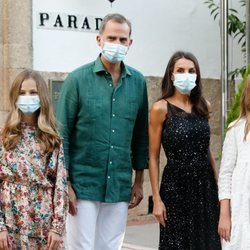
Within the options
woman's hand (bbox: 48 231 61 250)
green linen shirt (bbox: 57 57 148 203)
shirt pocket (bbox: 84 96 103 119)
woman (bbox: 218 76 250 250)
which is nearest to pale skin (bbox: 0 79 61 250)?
woman's hand (bbox: 48 231 61 250)

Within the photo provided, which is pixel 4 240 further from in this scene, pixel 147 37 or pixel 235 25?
pixel 235 25

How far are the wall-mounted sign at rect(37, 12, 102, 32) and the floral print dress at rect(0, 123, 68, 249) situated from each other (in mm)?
4467

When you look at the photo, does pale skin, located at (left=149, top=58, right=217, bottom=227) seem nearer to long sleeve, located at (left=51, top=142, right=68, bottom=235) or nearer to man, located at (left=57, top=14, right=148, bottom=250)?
man, located at (left=57, top=14, right=148, bottom=250)

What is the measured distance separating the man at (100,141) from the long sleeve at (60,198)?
38cm

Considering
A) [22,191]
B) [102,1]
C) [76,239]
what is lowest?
[76,239]

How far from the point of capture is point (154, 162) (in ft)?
18.7

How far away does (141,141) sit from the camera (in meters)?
5.86

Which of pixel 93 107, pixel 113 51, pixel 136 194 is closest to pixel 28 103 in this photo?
pixel 93 107

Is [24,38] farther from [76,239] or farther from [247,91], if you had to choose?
[247,91]

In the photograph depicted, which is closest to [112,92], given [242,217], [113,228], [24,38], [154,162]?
[154,162]

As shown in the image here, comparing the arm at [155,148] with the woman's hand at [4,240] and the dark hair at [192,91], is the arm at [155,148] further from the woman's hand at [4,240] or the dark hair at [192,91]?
the woman's hand at [4,240]

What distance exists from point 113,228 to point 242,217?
3.94 feet

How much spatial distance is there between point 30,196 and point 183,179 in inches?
48.3

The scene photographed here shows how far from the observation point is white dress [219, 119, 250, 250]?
475 cm
